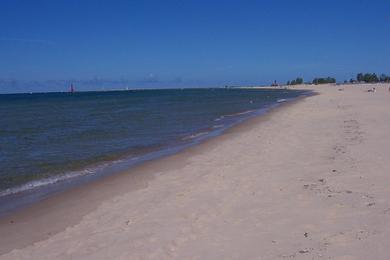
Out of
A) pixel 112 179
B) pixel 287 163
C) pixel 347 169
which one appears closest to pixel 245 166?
pixel 287 163

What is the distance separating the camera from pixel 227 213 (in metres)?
7.34

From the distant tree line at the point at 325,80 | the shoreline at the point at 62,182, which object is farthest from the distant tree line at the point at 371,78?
the shoreline at the point at 62,182

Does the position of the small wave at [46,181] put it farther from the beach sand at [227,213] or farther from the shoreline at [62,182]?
the beach sand at [227,213]

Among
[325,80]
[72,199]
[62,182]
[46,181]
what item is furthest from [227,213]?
[325,80]

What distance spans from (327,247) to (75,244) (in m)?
3.53

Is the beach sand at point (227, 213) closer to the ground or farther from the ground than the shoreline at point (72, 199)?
farther from the ground

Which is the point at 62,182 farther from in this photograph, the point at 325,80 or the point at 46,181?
the point at 325,80

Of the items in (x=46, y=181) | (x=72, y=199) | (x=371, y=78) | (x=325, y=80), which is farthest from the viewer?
(x=325, y=80)

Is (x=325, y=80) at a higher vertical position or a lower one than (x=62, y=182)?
higher

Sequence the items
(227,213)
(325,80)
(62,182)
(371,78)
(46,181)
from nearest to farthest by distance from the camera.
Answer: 1. (227,213)
2. (62,182)
3. (46,181)
4. (371,78)
5. (325,80)

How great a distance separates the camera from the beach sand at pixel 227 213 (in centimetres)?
577

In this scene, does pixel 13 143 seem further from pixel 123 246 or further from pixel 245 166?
pixel 123 246

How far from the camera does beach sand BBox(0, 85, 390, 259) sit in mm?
5770

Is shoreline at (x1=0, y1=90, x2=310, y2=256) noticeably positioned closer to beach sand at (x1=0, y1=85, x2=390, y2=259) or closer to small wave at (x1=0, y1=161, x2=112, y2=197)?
beach sand at (x1=0, y1=85, x2=390, y2=259)
